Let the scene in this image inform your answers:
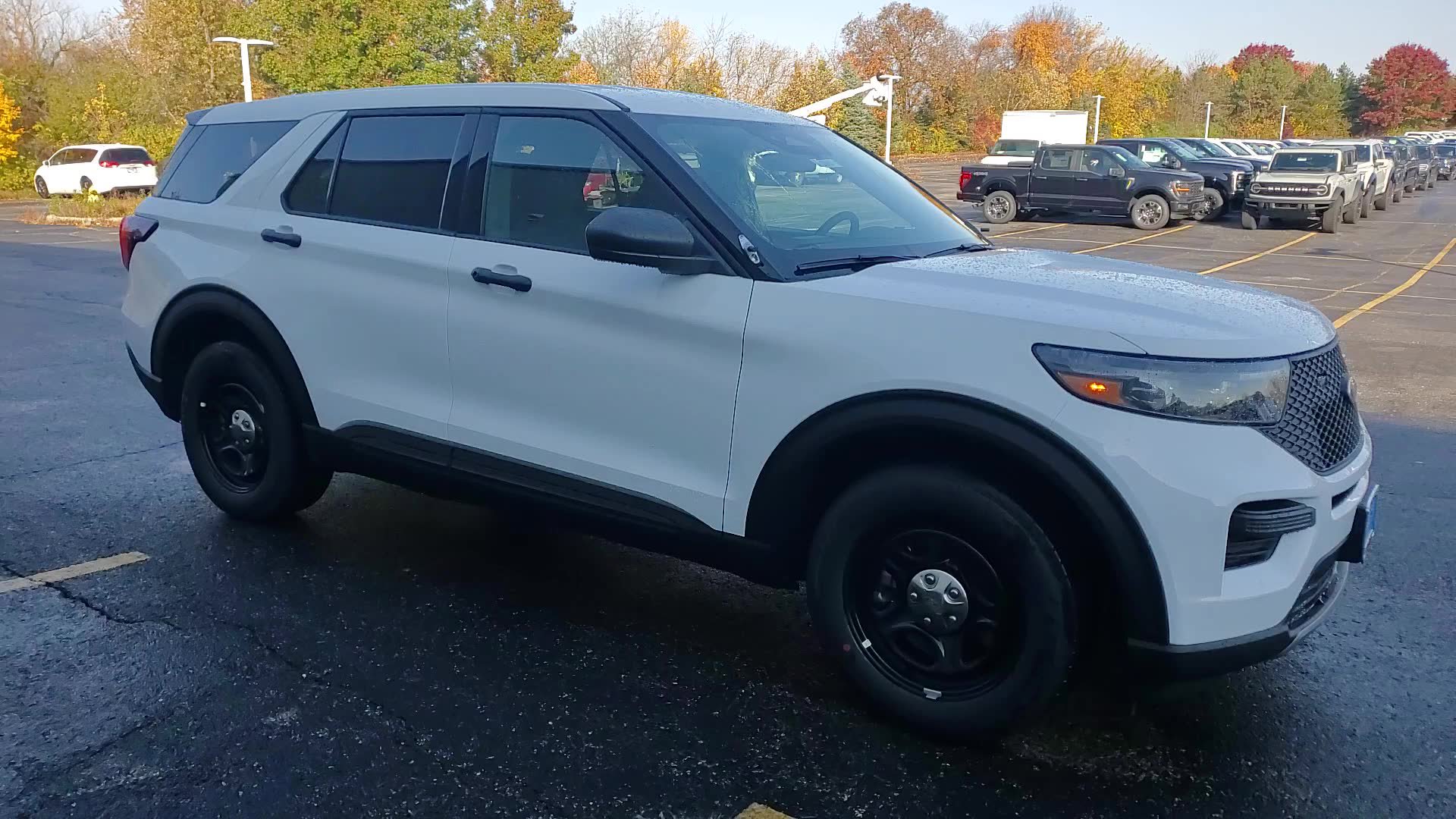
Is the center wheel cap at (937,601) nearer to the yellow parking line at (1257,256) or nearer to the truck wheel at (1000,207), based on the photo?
the yellow parking line at (1257,256)

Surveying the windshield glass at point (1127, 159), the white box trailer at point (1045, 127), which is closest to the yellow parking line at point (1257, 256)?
the windshield glass at point (1127, 159)

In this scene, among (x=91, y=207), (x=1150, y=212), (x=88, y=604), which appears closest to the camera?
(x=88, y=604)

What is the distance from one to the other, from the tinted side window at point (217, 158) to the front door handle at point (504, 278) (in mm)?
1465

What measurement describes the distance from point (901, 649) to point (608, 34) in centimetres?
5151

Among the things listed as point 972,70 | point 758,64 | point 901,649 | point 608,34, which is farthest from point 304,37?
point 972,70

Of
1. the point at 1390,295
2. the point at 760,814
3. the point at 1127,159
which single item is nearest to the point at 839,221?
the point at 760,814

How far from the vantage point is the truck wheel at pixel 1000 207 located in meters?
26.7

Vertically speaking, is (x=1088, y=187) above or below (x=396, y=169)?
below

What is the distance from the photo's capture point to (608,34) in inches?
2020

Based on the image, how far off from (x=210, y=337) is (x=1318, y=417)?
169 inches

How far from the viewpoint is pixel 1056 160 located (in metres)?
26.1

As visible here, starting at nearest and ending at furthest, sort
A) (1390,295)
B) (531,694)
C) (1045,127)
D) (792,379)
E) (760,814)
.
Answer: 1. (760,814)
2. (792,379)
3. (531,694)
4. (1390,295)
5. (1045,127)

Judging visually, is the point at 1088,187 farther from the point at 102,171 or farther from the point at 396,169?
the point at 102,171

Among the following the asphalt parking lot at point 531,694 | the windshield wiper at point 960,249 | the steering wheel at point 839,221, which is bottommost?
the asphalt parking lot at point 531,694
